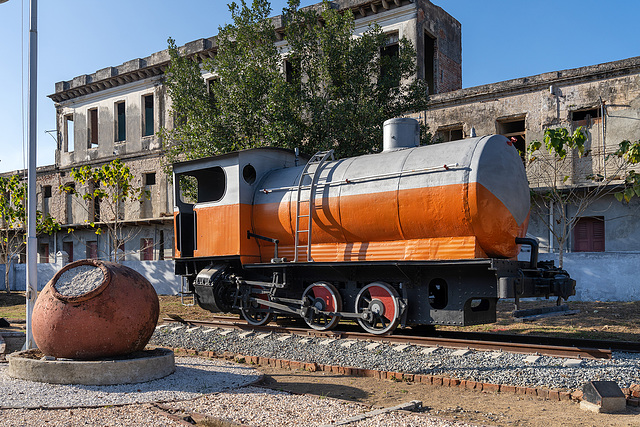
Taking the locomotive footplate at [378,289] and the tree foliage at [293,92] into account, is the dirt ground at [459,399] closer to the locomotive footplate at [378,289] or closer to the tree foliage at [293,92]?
the locomotive footplate at [378,289]

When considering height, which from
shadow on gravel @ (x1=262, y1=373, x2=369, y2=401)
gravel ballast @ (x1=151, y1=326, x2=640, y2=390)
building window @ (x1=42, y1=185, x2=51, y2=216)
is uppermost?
building window @ (x1=42, y1=185, x2=51, y2=216)

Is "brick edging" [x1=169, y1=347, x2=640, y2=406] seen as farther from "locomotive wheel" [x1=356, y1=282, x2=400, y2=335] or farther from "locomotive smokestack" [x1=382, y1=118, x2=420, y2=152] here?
"locomotive smokestack" [x1=382, y1=118, x2=420, y2=152]

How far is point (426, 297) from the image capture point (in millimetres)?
9641

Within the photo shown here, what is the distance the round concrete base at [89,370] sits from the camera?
6961 mm

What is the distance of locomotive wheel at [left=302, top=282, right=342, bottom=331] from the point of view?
10.6 metres

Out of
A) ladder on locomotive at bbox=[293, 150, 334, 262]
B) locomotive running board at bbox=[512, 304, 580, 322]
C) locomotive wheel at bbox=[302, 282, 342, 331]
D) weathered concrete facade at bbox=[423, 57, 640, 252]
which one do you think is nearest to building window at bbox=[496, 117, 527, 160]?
weathered concrete facade at bbox=[423, 57, 640, 252]

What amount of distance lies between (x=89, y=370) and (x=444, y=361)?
461cm

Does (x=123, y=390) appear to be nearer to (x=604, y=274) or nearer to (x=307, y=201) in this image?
(x=307, y=201)

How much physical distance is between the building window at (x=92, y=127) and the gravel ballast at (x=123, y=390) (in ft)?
91.7

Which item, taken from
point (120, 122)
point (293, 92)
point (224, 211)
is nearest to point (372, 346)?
point (224, 211)

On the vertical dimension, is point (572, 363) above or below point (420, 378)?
above

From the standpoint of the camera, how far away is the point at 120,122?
32.5 m

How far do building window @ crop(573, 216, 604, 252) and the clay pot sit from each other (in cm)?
1695

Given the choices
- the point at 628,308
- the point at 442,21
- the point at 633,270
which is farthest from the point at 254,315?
the point at 442,21
